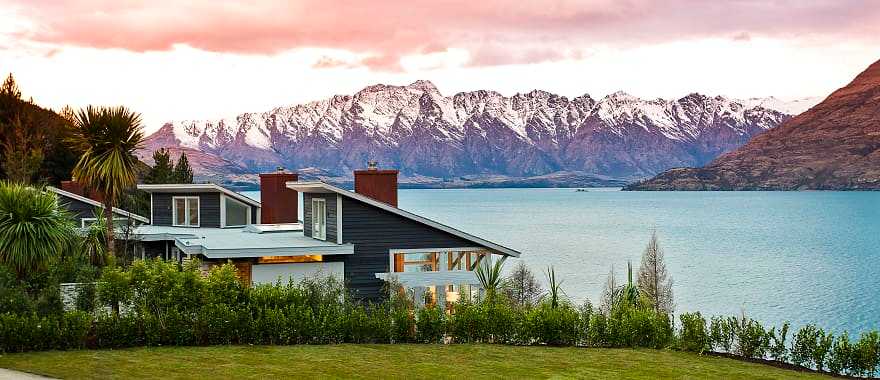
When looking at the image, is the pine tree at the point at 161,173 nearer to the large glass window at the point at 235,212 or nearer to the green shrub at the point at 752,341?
the large glass window at the point at 235,212

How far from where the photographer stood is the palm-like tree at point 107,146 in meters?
28.2

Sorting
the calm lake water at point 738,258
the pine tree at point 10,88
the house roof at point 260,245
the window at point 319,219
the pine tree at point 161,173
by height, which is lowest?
the calm lake water at point 738,258

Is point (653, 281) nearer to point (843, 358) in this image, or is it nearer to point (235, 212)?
point (235, 212)

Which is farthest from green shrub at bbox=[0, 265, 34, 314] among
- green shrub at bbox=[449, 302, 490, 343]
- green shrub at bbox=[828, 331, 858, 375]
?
green shrub at bbox=[828, 331, 858, 375]

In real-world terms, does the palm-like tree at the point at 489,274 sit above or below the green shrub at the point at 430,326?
above

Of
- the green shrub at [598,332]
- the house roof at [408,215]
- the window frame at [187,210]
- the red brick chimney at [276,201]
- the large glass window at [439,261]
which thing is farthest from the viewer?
the window frame at [187,210]

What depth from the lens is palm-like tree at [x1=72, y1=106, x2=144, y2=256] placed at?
28219 millimetres

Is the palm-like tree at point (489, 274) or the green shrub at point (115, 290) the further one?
the palm-like tree at point (489, 274)

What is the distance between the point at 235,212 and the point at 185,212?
2351 millimetres

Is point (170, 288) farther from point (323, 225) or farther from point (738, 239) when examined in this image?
point (738, 239)

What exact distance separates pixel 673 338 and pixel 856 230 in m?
152

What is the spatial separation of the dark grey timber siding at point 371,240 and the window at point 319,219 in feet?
5.58

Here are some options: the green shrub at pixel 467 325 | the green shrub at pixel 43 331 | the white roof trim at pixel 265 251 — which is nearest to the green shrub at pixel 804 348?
the green shrub at pixel 467 325

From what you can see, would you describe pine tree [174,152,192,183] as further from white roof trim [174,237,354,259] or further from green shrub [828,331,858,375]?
green shrub [828,331,858,375]
